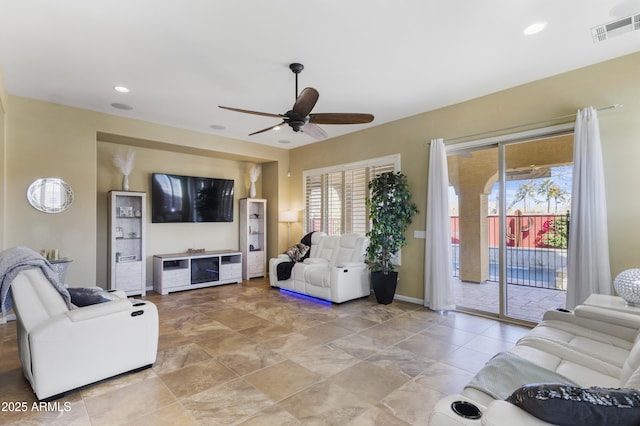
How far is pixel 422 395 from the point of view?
7.91ft

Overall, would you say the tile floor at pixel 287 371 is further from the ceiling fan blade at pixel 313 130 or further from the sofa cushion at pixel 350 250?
the ceiling fan blade at pixel 313 130

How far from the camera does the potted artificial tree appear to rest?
4.88m

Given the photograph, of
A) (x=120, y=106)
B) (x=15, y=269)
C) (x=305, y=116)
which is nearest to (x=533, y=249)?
(x=305, y=116)

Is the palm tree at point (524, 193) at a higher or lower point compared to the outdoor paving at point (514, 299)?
higher

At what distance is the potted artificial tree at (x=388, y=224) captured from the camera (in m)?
4.88

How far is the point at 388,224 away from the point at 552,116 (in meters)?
2.40

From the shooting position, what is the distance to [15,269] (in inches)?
95.3

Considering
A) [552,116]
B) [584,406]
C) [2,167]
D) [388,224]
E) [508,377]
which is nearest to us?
[584,406]

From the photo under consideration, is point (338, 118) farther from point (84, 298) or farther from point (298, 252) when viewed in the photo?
point (298, 252)

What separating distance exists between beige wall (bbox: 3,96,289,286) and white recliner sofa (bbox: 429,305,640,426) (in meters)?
5.31

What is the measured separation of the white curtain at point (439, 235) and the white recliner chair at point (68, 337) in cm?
368

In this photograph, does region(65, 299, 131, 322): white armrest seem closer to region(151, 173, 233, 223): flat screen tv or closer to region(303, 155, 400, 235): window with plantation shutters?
region(151, 173, 233, 223): flat screen tv

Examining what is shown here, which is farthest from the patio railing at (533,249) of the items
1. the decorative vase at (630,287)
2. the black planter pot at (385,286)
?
the decorative vase at (630,287)

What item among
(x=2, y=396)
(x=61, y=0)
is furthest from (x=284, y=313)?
(x=61, y=0)
